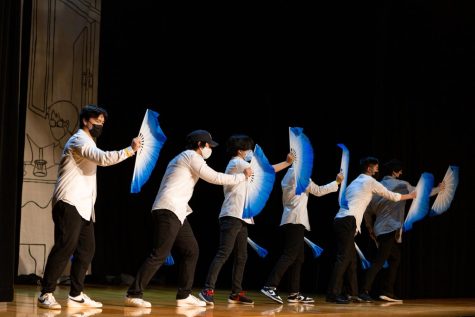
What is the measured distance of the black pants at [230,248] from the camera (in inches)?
251

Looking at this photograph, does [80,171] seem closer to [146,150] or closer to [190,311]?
[146,150]

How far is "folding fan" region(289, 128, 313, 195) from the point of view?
266 inches

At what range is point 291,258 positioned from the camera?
23.4ft

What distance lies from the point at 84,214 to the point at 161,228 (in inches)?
26.8

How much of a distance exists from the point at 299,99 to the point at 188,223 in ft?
13.4

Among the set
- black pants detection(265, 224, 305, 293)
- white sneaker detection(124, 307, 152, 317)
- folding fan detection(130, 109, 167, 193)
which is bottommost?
white sneaker detection(124, 307, 152, 317)

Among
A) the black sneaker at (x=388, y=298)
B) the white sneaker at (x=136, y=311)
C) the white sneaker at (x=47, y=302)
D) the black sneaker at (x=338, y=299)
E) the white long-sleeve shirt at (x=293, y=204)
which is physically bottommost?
the black sneaker at (x=388, y=298)

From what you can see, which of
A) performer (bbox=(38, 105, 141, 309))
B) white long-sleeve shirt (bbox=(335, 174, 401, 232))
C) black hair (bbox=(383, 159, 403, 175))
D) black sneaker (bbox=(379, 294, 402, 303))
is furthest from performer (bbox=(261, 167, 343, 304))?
performer (bbox=(38, 105, 141, 309))

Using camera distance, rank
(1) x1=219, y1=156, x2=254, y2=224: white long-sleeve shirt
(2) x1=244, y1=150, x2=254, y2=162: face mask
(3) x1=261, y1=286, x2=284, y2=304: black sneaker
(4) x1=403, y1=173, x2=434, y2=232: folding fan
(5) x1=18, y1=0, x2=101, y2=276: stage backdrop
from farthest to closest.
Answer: (5) x1=18, y1=0, x2=101, y2=276: stage backdrop, (4) x1=403, y1=173, x2=434, y2=232: folding fan, (3) x1=261, y1=286, x2=284, y2=304: black sneaker, (2) x1=244, y1=150, x2=254, y2=162: face mask, (1) x1=219, y1=156, x2=254, y2=224: white long-sleeve shirt

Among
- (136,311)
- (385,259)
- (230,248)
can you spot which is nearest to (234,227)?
(230,248)

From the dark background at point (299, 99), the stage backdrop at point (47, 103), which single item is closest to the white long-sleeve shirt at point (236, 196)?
the dark background at point (299, 99)

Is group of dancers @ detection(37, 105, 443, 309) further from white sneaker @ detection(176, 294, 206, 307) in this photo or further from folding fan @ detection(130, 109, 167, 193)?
folding fan @ detection(130, 109, 167, 193)

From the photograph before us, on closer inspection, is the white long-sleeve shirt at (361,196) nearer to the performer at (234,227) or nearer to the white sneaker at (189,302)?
the performer at (234,227)

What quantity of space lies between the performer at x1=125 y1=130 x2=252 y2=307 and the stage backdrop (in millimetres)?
3447
